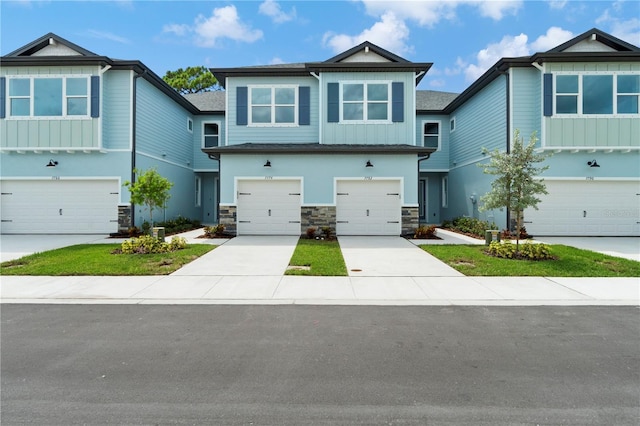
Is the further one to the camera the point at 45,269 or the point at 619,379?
the point at 45,269

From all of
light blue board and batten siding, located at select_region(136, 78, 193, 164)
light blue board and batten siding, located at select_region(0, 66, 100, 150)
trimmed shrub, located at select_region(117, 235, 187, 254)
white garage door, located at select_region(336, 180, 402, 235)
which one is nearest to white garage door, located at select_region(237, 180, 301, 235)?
white garage door, located at select_region(336, 180, 402, 235)

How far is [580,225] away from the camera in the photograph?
1416 centimetres

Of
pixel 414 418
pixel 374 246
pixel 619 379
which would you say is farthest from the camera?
pixel 374 246

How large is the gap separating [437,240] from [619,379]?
392 inches

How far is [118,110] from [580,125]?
17546 millimetres

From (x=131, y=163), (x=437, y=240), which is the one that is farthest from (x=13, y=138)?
(x=437, y=240)

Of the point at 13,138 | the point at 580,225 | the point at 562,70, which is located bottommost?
the point at 580,225

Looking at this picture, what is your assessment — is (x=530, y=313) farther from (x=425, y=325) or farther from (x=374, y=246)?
(x=374, y=246)

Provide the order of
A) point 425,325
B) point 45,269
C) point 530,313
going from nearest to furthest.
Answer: point 425,325 → point 530,313 → point 45,269

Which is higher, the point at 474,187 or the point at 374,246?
the point at 474,187

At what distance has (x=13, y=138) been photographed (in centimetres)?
1420

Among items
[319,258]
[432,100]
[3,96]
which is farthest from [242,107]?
[432,100]

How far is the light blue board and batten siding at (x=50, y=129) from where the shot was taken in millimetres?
14055

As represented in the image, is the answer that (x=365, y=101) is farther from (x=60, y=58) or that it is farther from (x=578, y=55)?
(x=60, y=58)
